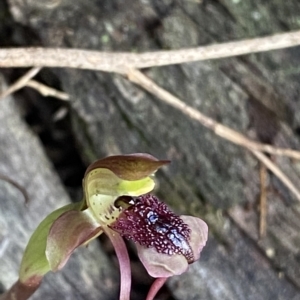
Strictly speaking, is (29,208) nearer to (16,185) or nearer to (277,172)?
(16,185)

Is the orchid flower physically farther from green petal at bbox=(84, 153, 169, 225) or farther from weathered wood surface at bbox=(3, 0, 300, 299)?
weathered wood surface at bbox=(3, 0, 300, 299)

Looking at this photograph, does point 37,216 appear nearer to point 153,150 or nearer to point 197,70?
point 153,150

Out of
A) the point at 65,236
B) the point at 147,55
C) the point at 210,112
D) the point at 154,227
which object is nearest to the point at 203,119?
the point at 210,112

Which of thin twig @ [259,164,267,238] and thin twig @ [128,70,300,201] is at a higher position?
thin twig @ [128,70,300,201]

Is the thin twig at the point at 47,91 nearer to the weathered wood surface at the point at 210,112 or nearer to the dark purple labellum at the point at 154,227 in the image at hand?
the weathered wood surface at the point at 210,112

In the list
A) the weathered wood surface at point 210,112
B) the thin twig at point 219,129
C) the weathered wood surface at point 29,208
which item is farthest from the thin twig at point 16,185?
the thin twig at point 219,129

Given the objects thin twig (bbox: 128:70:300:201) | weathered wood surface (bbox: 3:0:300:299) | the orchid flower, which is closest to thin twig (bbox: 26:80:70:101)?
weathered wood surface (bbox: 3:0:300:299)
